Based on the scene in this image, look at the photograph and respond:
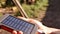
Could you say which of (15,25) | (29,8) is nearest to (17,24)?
(15,25)

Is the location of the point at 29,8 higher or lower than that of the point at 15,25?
lower

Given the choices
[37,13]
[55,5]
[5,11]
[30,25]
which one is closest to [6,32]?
[30,25]

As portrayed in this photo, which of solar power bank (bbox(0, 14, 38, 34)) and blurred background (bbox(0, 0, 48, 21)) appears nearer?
solar power bank (bbox(0, 14, 38, 34))

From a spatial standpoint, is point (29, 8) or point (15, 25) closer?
point (15, 25)

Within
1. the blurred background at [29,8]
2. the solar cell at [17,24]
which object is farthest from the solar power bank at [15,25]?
the blurred background at [29,8]

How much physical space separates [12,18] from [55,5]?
21.9 feet

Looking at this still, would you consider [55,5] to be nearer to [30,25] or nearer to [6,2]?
[6,2]

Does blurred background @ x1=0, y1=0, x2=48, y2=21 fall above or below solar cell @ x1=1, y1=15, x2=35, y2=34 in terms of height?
below

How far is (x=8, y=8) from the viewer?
7.04 m

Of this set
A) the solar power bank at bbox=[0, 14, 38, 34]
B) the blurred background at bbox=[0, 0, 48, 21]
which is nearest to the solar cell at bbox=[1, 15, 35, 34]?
the solar power bank at bbox=[0, 14, 38, 34]

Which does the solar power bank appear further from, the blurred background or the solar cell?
the blurred background

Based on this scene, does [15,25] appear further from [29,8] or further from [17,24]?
[29,8]

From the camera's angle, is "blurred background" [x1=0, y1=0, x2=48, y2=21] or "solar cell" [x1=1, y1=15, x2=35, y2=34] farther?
"blurred background" [x1=0, y1=0, x2=48, y2=21]

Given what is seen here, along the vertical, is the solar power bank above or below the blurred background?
above
